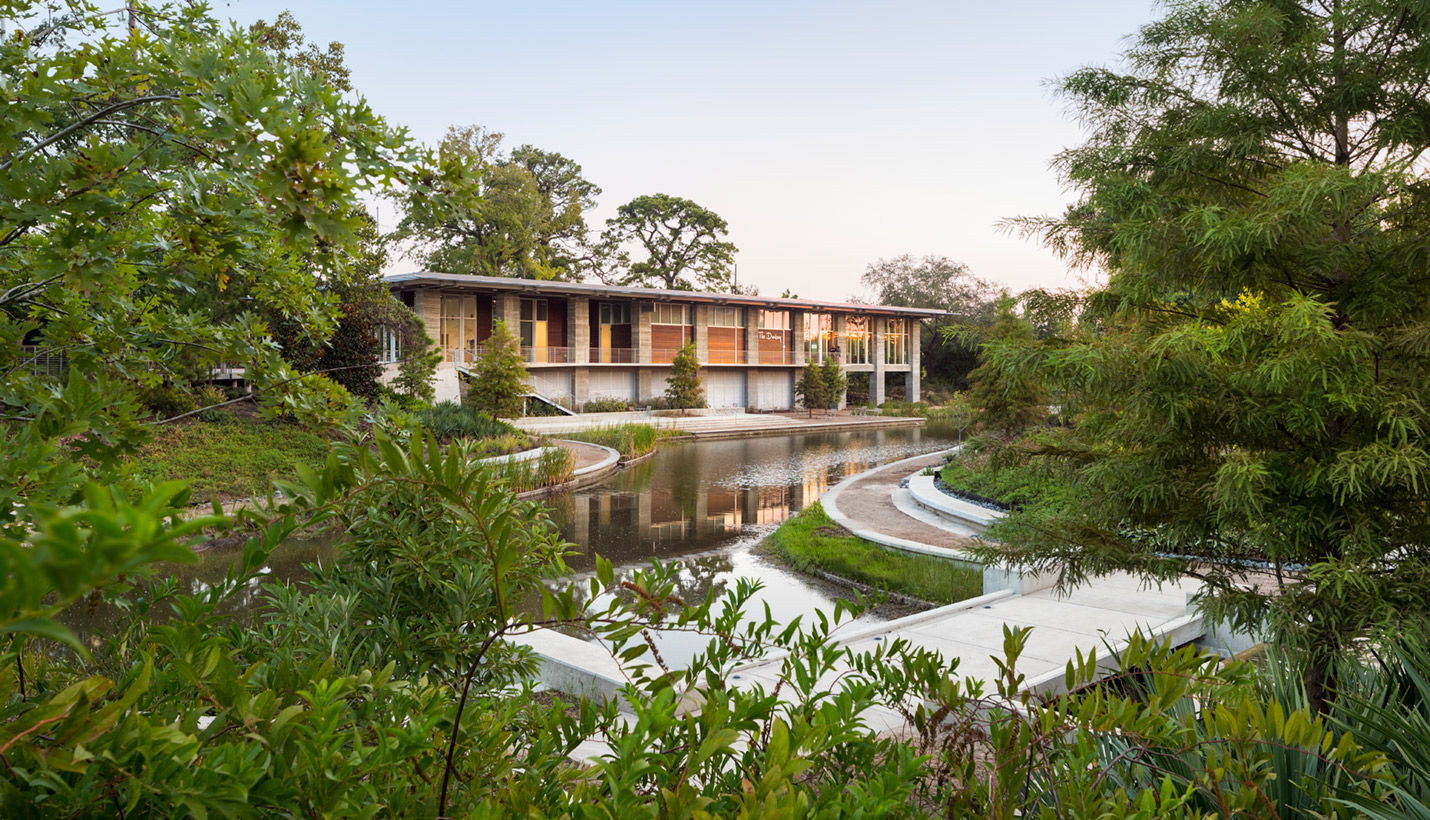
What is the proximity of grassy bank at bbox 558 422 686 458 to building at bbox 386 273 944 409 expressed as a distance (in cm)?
773

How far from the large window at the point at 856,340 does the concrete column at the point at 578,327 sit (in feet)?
55.3

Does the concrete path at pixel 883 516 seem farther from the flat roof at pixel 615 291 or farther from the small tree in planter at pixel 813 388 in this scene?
the small tree in planter at pixel 813 388

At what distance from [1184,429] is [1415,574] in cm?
122

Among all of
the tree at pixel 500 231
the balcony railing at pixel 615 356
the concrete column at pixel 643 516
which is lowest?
the concrete column at pixel 643 516

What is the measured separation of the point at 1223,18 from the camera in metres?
5.09

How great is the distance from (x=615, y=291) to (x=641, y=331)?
106 inches

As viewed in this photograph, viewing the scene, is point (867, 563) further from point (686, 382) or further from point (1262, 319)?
point (686, 382)

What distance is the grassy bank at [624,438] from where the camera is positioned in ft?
74.7

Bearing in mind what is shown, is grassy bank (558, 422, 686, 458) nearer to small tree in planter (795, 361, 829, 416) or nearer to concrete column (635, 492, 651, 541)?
concrete column (635, 492, 651, 541)

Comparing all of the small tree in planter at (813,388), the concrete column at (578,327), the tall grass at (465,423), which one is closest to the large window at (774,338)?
the small tree in planter at (813,388)

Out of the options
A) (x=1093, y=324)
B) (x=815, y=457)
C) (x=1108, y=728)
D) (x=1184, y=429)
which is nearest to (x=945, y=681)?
(x=1108, y=728)

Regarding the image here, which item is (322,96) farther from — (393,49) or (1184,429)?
(393,49)

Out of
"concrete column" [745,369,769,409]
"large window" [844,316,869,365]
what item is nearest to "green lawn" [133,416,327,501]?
"concrete column" [745,369,769,409]

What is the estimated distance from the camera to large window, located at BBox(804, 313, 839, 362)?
45.9m
